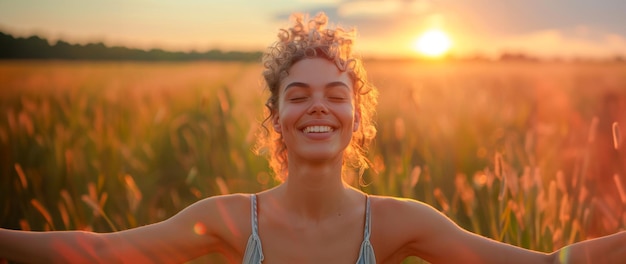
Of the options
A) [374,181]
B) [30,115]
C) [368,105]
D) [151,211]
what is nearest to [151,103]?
[30,115]

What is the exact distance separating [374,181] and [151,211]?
118 cm

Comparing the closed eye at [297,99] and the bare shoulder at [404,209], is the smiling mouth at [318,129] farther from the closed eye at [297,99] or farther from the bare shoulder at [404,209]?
the bare shoulder at [404,209]

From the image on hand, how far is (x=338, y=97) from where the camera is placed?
7.41ft

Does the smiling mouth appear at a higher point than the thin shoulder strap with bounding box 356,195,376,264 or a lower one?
higher

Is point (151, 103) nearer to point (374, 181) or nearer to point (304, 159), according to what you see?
point (374, 181)

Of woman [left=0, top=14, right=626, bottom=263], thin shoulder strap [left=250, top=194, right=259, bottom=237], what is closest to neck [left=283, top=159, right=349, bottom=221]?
woman [left=0, top=14, right=626, bottom=263]

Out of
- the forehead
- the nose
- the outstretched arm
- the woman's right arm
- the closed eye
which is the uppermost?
the forehead

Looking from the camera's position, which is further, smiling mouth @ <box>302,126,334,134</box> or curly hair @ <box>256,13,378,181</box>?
curly hair @ <box>256,13,378,181</box>

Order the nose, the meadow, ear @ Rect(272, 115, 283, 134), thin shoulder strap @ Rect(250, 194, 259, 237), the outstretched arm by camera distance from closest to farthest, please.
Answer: the outstretched arm, the nose, thin shoulder strap @ Rect(250, 194, 259, 237), ear @ Rect(272, 115, 283, 134), the meadow

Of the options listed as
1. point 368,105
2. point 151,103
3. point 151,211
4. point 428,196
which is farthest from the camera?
point 151,103

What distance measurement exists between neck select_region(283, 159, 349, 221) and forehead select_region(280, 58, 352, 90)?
10.3 inches

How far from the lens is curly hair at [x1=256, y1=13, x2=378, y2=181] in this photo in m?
2.34

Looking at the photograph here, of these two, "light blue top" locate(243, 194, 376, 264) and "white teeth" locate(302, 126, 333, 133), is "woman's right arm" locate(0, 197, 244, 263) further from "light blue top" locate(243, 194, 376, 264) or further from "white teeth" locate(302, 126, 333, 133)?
"white teeth" locate(302, 126, 333, 133)

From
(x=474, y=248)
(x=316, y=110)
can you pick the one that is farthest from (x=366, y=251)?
(x=316, y=110)
